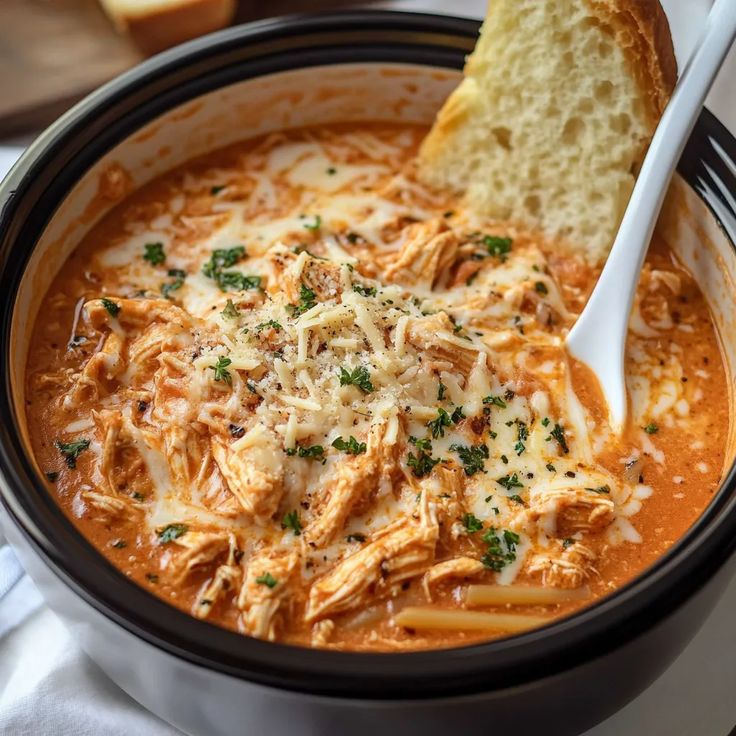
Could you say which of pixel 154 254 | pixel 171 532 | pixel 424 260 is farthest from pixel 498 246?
pixel 171 532

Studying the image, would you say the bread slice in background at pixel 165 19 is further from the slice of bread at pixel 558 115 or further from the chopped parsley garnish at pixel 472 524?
the chopped parsley garnish at pixel 472 524

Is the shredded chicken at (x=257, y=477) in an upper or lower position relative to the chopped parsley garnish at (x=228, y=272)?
lower

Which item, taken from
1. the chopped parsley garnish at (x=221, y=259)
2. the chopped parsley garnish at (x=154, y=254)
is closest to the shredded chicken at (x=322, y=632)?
the chopped parsley garnish at (x=221, y=259)

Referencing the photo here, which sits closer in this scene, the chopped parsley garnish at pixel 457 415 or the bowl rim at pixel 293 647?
the bowl rim at pixel 293 647

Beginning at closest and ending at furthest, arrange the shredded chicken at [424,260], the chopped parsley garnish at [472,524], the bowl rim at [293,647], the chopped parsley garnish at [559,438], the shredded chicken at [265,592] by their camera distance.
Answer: the bowl rim at [293,647] < the shredded chicken at [265,592] < the chopped parsley garnish at [472,524] < the chopped parsley garnish at [559,438] < the shredded chicken at [424,260]

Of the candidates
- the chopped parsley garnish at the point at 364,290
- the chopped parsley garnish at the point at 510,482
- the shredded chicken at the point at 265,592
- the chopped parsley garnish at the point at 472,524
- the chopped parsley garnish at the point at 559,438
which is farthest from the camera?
the chopped parsley garnish at the point at 364,290

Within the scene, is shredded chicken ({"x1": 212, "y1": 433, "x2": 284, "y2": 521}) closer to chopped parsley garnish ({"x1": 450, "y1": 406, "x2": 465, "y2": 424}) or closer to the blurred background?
Answer: chopped parsley garnish ({"x1": 450, "y1": 406, "x2": 465, "y2": 424})


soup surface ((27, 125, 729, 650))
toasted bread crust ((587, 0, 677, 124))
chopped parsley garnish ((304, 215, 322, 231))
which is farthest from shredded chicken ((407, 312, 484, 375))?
toasted bread crust ((587, 0, 677, 124))
